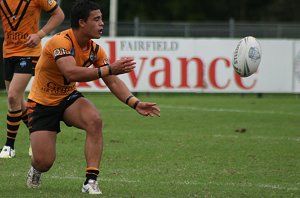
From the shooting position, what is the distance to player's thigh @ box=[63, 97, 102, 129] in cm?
830

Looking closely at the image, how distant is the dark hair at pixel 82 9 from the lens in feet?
27.0

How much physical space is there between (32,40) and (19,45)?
0.35 meters

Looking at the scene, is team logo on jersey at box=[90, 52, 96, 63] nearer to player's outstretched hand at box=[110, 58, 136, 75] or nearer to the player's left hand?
player's outstretched hand at box=[110, 58, 136, 75]

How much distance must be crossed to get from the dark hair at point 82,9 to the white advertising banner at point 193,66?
12.6m

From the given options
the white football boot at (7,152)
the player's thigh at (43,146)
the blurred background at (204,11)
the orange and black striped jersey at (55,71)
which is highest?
the orange and black striped jersey at (55,71)

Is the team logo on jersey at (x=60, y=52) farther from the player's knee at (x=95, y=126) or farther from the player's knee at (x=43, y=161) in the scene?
the player's knee at (x=43, y=161)

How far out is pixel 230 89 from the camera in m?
21.9

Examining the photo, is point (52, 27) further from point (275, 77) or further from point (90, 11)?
point (275, 77)

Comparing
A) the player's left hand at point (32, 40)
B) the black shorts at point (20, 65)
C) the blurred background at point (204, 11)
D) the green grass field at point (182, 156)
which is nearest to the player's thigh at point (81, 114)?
the green grass field at point (182, 156)

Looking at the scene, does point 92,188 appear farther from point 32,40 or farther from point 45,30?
point 45,30

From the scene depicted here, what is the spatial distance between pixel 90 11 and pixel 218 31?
17.3m

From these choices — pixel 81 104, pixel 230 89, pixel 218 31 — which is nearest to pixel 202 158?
pixel 81 104

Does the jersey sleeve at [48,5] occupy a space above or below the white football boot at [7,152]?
above

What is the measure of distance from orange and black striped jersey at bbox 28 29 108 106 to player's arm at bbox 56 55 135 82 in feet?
0.62
